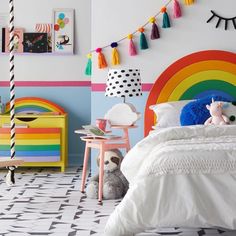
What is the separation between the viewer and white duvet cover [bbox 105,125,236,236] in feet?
10.7

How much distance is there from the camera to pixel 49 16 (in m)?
6.90

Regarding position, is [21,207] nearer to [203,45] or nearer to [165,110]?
[165,110]

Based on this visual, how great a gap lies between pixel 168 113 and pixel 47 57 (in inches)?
87.5

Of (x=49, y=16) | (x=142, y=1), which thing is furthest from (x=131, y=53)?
(x=49, y=16)

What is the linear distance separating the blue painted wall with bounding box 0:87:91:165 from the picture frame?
0.50 meters

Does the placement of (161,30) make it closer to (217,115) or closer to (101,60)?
(101,60)

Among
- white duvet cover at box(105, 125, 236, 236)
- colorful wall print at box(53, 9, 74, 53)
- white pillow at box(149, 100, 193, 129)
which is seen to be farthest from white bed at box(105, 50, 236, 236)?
colorful wall print at box(53, 9, 74, 53)

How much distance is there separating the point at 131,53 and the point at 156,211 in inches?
108

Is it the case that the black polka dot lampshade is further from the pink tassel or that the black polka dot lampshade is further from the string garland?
the pink tassel

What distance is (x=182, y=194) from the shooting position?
329cm

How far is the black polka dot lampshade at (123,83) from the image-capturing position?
205 inches

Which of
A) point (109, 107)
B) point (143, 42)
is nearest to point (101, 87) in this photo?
point (109, 107)

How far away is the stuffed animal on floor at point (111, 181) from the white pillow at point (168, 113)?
1.81ft

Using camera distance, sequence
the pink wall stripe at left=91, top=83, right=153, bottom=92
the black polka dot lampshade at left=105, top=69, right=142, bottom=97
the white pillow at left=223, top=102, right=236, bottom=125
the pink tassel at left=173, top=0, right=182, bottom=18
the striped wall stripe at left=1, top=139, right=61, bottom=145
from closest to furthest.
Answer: the white pillow at left=223, top=102, right=236, bottom=125, the black polka dot lampshade at left=105, top=69, right=142, bottom=97, the pink tassel at left=173, top=0, right=182, bottom=18, the pink wall stripe at left=91, top=83, right=153, bottom=92, the striped wall stripe at left=1, top=139, right=61, bottom=145
